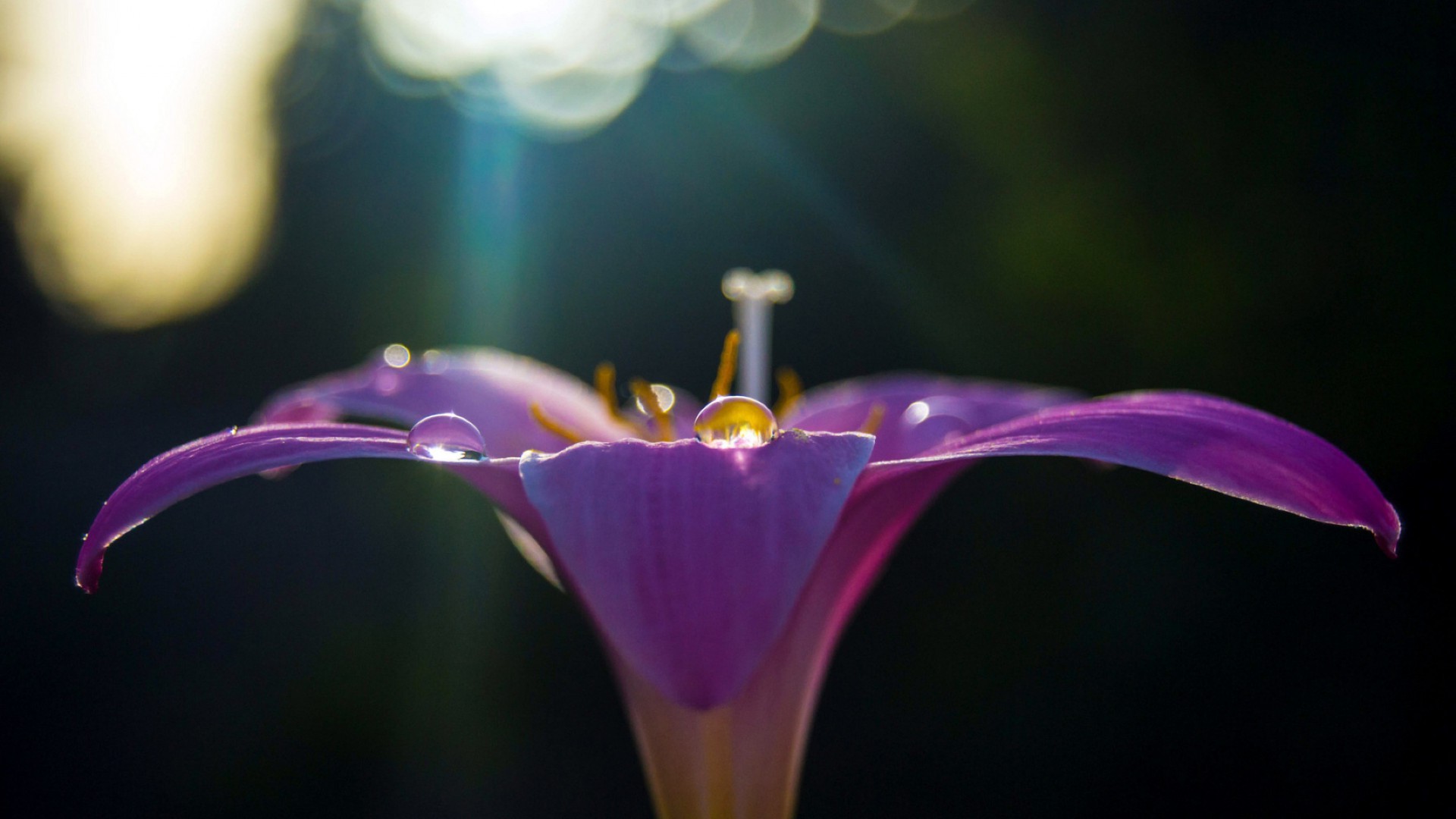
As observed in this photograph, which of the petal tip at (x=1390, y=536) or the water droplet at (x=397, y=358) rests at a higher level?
the water droplet at (x=397, y=358)

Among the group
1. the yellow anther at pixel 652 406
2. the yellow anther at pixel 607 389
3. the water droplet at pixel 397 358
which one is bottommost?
the yellow anther at pixel 652 406

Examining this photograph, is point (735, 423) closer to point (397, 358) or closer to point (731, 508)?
point (731, 508)

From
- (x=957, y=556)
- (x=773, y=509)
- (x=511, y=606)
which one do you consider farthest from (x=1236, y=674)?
(x=773, y=509)

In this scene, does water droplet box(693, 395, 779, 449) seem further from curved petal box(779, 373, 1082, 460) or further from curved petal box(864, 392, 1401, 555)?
curved petal box(779, 373, 1082, 460)

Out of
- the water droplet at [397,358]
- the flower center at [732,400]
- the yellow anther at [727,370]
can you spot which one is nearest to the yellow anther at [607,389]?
the flower center at [732,400]

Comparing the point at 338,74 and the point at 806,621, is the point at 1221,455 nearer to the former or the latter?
the point at 806,621

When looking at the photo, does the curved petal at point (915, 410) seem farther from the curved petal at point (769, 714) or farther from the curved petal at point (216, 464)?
the curved petal at point (216, 464)

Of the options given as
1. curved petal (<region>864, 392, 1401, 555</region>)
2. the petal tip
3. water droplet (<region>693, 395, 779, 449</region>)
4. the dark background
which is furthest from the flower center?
the dark background
